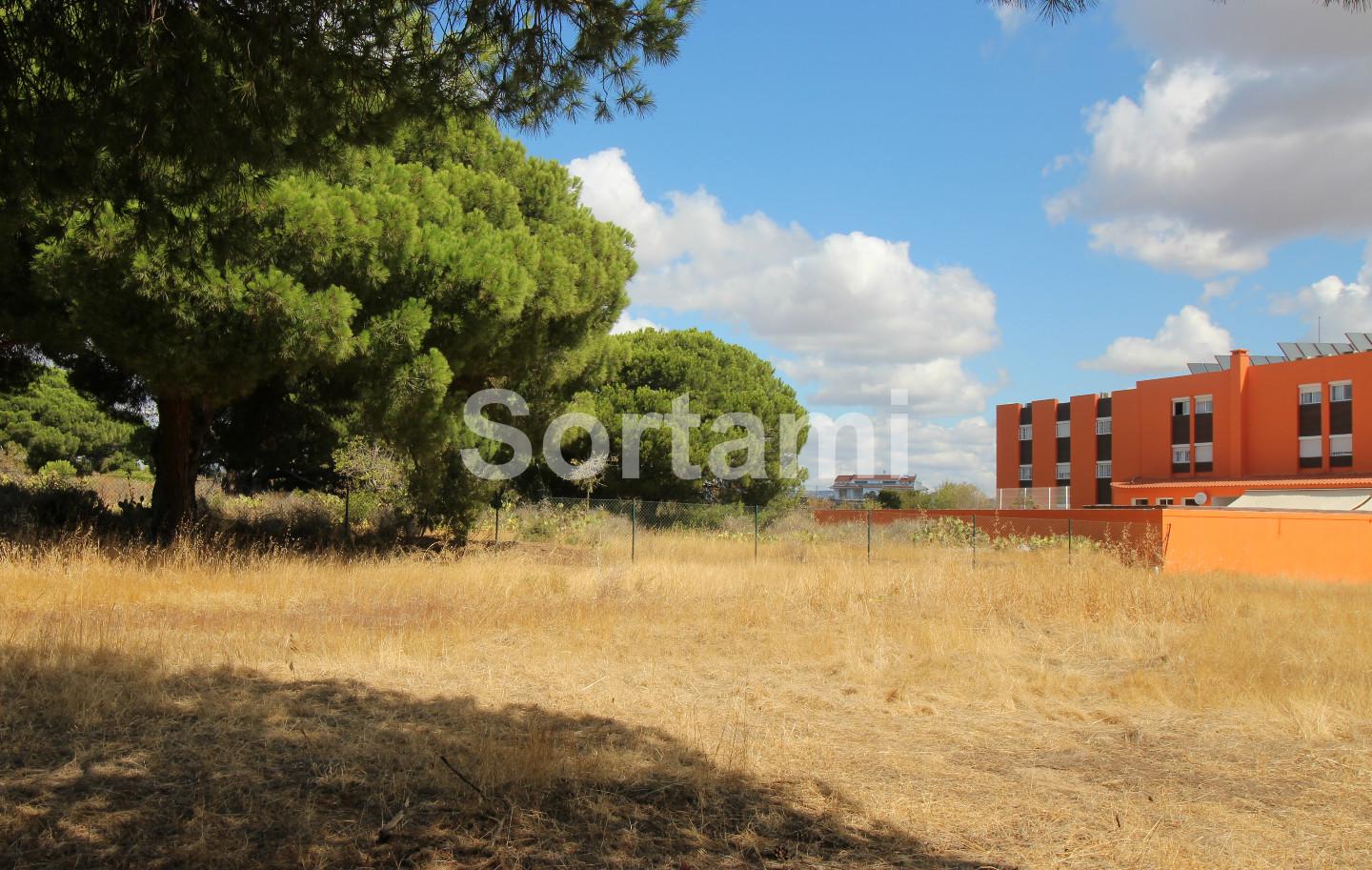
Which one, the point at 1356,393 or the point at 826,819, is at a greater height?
the point at 1356,393

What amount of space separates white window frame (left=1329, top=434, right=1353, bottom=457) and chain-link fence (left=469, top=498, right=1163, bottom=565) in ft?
70.6

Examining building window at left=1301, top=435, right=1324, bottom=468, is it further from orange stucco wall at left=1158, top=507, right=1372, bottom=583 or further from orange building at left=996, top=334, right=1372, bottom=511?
orange stucco wall at left=1158, top=507, right=1372, bottom=583

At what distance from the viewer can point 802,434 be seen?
120ft

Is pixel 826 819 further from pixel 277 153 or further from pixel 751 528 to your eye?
pixel 751 528

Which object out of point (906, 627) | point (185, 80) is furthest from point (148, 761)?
point (906, 627)

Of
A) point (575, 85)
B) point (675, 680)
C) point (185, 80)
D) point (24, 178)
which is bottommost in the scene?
point (675, 680)

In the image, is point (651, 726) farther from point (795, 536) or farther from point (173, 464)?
point (795, 536)

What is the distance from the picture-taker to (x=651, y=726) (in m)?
6.19

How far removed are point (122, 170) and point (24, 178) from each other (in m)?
0.52

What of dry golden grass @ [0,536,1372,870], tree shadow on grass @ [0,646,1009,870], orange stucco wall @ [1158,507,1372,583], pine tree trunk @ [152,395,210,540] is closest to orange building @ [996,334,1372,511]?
orange stucco wall @ [1158,507,1372,583]

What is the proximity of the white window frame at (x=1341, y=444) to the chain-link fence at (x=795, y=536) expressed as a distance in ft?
70.6

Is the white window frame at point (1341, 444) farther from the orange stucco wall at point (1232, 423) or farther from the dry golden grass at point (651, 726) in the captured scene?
the dry golden grass at point (651, 726)

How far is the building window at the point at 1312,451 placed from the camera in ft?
130

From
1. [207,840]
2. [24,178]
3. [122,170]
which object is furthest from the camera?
[122,170]
